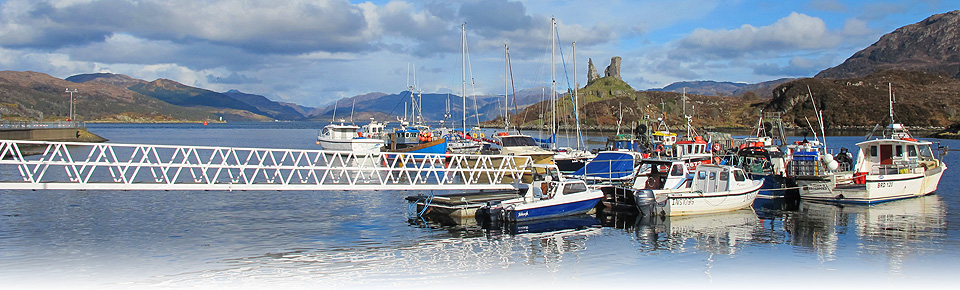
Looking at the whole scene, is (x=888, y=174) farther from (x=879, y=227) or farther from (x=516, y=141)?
(x=516, y=141)

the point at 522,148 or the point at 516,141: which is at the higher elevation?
the point at 516,141

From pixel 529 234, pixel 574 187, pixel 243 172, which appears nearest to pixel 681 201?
pixel 574 187

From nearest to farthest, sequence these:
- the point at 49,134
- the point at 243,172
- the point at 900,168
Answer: the point at 243,172 → the point at 900,168 → the point at 49,134

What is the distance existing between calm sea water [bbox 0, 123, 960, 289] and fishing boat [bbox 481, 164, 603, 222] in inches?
23.1

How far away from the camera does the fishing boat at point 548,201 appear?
29.4 metres

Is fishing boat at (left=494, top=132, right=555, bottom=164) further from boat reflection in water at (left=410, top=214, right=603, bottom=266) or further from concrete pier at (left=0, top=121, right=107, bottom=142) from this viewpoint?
concrete pier at (left=0, top=121, right=107, bottom=142)

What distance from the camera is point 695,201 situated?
107 feet

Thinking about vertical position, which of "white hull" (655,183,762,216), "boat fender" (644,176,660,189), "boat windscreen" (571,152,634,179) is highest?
"boat windscreen" (571,152,634,179)

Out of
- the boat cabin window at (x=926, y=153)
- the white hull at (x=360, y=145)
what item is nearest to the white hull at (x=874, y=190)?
the boat cabin window at (x=926, y=153)

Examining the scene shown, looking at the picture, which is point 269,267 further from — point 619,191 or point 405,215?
point 619,191

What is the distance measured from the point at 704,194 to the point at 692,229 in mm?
3597

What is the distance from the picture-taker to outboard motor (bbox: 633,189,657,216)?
31.5 meters

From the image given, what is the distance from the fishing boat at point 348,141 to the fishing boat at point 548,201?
41.9 metres

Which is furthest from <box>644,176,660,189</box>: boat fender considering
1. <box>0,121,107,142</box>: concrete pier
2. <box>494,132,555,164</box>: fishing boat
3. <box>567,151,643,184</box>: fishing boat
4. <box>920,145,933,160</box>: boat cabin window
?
<box>0,121,107,142</box>: concrete pier
